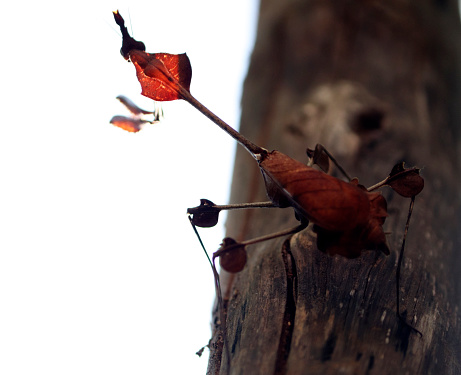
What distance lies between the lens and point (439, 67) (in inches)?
58.1

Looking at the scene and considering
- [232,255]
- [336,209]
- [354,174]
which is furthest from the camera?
[354,174]

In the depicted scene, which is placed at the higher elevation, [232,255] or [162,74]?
[162,74]

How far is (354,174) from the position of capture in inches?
46.3

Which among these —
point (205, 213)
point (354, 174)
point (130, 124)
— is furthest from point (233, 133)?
point (354, 174)

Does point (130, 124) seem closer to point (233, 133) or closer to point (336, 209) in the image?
point (233, 133)

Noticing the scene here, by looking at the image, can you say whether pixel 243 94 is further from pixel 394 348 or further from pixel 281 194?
pixel 394 348

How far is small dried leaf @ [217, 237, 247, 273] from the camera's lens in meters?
0.77

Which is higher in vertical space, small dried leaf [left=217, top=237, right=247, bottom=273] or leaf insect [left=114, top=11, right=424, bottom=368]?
leaf insect [left=114, top=11, right=424, bottom=368]

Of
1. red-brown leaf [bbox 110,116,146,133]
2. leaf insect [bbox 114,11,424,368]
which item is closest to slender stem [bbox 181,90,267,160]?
leaf insect [bbox 114,11,424,368]

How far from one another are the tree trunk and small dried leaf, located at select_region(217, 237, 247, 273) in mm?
72

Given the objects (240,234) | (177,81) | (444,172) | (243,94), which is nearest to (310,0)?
(243,94)

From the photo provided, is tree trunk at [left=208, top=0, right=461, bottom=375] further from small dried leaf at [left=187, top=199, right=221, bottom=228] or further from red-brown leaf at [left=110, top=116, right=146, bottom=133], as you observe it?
red-brown leaf at [left=110, top=116, right=146, bottom=133]

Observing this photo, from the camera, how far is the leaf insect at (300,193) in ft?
2.23

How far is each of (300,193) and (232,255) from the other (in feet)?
0.54
